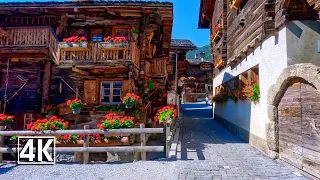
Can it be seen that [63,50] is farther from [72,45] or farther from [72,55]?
[72,45]

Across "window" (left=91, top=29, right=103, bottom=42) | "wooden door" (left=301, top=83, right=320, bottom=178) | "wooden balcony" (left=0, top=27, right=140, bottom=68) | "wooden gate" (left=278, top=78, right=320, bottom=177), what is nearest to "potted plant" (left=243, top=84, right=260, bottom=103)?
"wooden gate" (left=278, top=78, right=320, bottom=177)

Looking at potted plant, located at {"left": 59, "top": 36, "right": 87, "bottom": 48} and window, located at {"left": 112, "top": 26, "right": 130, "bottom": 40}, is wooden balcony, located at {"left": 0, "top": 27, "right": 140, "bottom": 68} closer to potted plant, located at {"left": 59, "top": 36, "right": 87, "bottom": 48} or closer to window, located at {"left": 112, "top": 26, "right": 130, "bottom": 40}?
potted plant, located at {"left": 59, "top": 36, "right": 87, "bottom": 48}

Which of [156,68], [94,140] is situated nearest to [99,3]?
[156,68]

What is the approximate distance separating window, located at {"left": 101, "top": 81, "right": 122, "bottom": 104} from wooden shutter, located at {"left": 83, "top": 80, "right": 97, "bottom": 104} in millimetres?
422

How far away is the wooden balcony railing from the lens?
11375mm

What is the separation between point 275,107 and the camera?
20.9 feet

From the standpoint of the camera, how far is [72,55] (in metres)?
10.1

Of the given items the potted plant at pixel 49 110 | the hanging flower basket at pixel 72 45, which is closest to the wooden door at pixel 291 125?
the hanging flower basket at pixel 72 45

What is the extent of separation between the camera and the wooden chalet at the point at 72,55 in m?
9.84

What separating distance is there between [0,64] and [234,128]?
13.1m

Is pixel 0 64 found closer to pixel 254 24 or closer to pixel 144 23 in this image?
pixel 144 23

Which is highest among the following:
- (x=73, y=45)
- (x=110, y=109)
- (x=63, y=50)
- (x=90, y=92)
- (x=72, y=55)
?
(x=73, y=45)

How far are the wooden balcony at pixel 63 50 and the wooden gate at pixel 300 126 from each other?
21.1 feet

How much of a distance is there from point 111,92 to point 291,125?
8.13m
